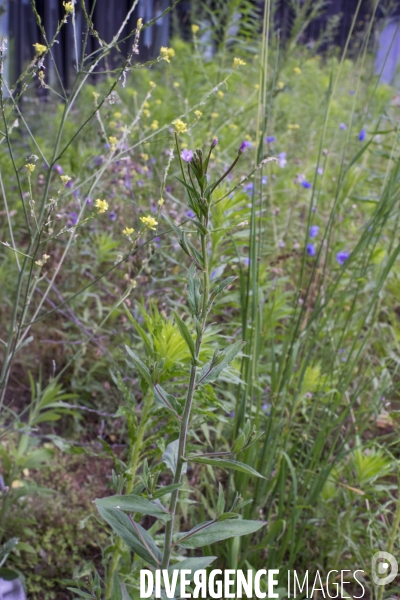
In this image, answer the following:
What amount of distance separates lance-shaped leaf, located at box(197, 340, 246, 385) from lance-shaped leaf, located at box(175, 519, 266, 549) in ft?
0.65

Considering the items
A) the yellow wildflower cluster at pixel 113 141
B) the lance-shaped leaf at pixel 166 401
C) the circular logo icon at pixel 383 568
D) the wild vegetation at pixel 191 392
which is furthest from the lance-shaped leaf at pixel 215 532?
the yellow wildflower cluster at pixel 113 141

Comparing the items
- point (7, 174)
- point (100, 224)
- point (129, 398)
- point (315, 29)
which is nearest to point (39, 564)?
point (129, 398)

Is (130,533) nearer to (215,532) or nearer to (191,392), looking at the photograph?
(215,532)

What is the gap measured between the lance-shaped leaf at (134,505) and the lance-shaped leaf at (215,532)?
0.19 feet

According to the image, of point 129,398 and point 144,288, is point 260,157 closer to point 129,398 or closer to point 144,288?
point 129,398

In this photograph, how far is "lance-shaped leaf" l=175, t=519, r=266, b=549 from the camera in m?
0.77

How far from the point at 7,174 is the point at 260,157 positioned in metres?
1.76

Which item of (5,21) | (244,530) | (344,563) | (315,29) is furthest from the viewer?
(315,29)

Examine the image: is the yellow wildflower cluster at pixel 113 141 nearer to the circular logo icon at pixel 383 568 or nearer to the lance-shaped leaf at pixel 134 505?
the lance-shaped leaf at pixel 134 505

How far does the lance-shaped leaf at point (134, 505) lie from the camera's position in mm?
754

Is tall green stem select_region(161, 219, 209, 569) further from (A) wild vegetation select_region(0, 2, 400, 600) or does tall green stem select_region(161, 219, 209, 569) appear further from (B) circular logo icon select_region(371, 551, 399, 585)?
(B) circular logo icon select_region(371, 551, 399, 585)

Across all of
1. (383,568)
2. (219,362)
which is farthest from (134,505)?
(383,568)

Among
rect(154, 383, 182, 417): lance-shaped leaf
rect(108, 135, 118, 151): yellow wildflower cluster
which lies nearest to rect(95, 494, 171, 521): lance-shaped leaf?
rect(154, 383, 182, 417): lance-shaped leaf

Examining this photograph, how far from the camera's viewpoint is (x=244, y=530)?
2.52 feet
